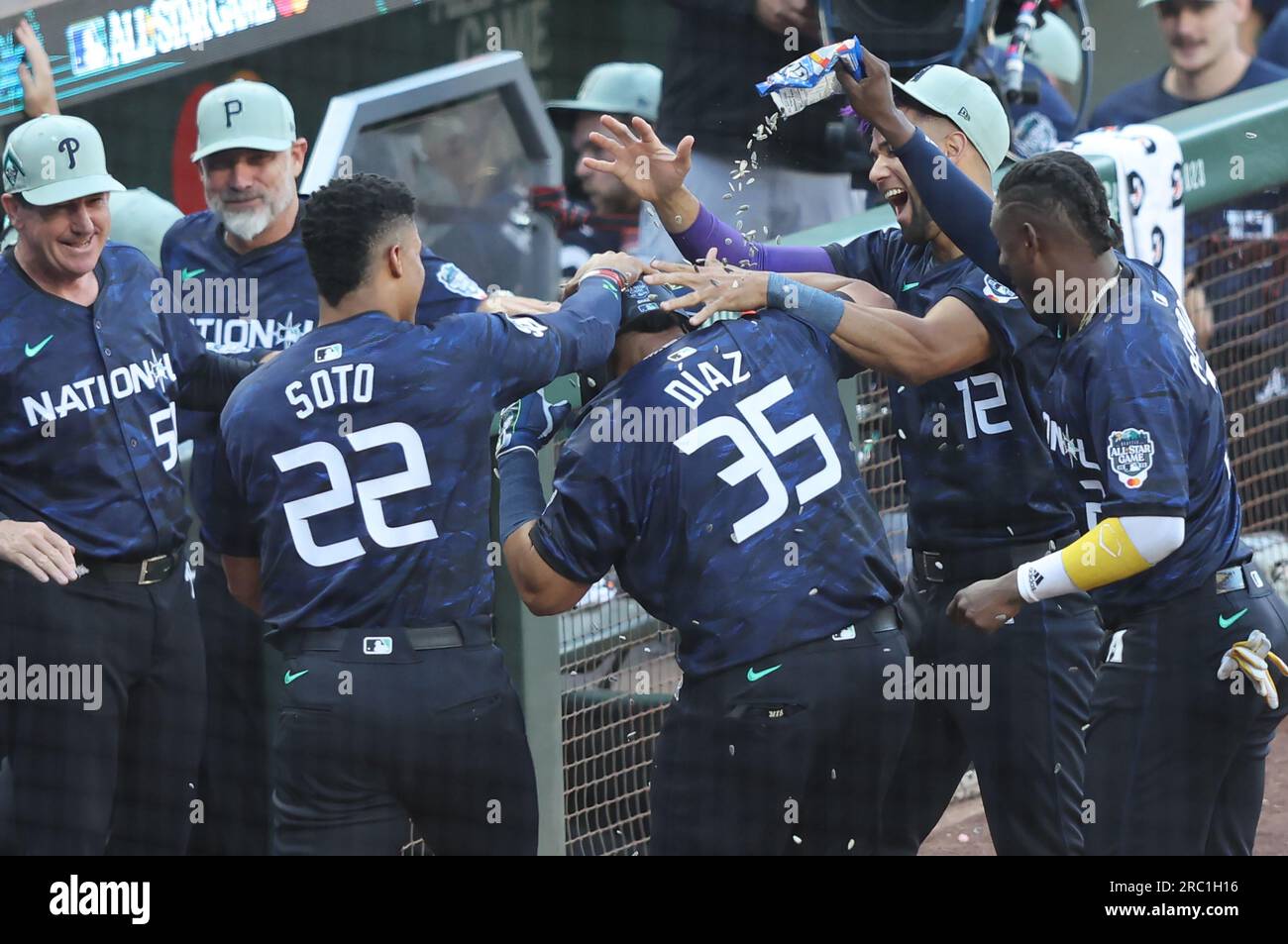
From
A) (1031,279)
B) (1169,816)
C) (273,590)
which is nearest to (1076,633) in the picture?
(1169,816)

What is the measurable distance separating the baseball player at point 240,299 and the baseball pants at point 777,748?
130cm

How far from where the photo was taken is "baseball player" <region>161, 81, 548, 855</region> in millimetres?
4531

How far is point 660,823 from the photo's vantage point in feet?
11.6

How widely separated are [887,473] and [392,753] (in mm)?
1981

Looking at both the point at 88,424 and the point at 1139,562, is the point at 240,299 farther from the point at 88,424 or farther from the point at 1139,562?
the point at 1139,562

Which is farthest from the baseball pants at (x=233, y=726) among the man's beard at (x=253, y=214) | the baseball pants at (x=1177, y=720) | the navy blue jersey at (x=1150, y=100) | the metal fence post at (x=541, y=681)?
the navy blue jersey at (x=1150, y=100)

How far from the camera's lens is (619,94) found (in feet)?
25.9

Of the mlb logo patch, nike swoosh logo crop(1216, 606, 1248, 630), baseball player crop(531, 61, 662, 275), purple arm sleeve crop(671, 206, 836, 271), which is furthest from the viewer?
baseball player crop(531, 61, 662, 275)

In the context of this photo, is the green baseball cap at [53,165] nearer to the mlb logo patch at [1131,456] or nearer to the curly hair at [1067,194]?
the curly hair at [1067,194]

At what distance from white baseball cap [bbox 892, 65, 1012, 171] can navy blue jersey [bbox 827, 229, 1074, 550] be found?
0.29 m

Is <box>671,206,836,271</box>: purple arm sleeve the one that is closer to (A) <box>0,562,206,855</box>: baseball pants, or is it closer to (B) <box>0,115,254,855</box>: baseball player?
(B) <box>0,115,254,855</box>: baseball player

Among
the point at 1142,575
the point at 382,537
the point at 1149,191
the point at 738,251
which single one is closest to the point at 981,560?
the point at 1142,575

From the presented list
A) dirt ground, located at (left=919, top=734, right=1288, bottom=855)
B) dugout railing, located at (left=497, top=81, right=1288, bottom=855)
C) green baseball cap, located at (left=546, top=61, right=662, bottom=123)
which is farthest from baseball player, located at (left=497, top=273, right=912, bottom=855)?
green baseball cap, located at (left=546, top=61, right=662, bottom=123)
